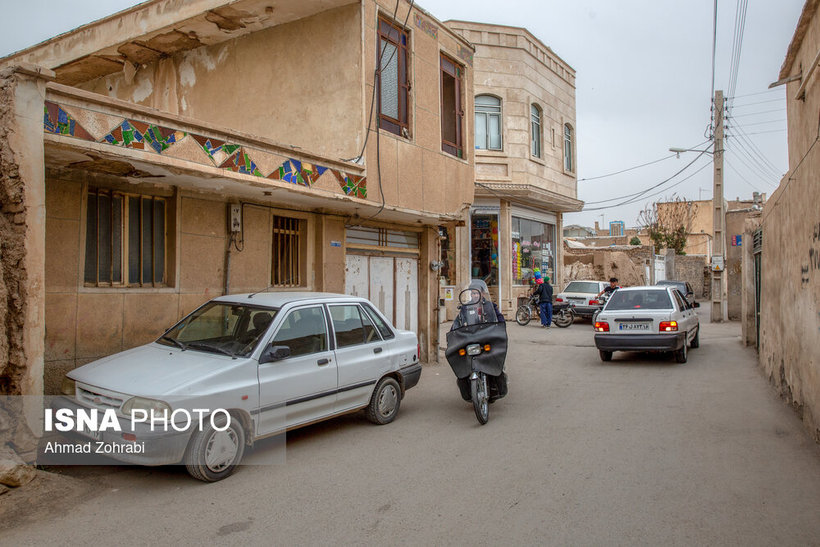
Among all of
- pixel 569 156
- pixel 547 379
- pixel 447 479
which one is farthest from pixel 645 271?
pixel 447 479

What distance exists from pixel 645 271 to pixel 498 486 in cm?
3120

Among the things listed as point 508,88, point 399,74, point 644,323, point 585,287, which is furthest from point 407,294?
point 508,88

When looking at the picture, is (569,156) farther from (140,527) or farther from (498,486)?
(140,527)

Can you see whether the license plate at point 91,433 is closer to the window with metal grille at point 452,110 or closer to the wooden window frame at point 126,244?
the wooden window frame at point 126,244

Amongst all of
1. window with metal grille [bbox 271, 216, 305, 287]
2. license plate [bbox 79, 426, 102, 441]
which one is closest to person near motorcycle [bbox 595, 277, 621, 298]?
window with metal grille [bbox 271, 216, 305, 287]

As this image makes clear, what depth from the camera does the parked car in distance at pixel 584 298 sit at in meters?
21.3

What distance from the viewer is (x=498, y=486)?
4840 mm

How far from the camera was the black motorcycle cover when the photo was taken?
7184mm

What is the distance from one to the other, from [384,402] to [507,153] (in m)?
16.1

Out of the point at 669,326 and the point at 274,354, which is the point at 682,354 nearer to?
the point at 669,326

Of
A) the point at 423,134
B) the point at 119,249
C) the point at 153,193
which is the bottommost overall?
the point at 119,249

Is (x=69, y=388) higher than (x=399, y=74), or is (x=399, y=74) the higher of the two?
(x=399, y=74)

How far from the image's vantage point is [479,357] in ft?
23.6

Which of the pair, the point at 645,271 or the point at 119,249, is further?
the point at 645,271
